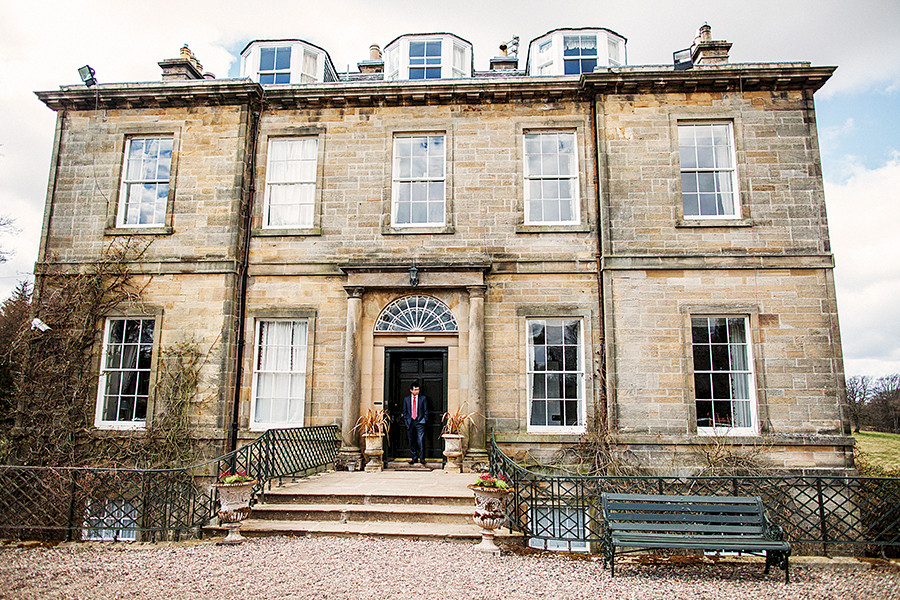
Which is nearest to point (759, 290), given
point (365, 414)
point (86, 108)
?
point (365, 414)

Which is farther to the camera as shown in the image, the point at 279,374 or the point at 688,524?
the point at 279,374

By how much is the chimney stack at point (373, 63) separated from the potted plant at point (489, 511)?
12306 mm

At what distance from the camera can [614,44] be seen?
1379 centimetres

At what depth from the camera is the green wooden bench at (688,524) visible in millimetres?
6656

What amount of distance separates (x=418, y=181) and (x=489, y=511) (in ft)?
24.3

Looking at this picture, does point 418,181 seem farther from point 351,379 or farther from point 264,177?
point 351,379

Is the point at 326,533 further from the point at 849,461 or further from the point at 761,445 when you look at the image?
the point at 849,461

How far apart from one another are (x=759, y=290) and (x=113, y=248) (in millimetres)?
13396

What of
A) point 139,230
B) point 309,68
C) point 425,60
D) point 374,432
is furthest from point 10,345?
point 425,60

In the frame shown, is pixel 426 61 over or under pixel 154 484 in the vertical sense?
over

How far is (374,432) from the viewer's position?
437 inches

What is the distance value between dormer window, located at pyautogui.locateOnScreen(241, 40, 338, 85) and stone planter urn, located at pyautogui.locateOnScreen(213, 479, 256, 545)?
10.1m

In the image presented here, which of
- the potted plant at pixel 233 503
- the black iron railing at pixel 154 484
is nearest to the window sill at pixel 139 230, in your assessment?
the black iron railing at pixel 154 484

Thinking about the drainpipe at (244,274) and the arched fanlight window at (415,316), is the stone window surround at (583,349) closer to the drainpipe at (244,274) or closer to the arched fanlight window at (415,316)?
the arched fanlight window at (415,316)
